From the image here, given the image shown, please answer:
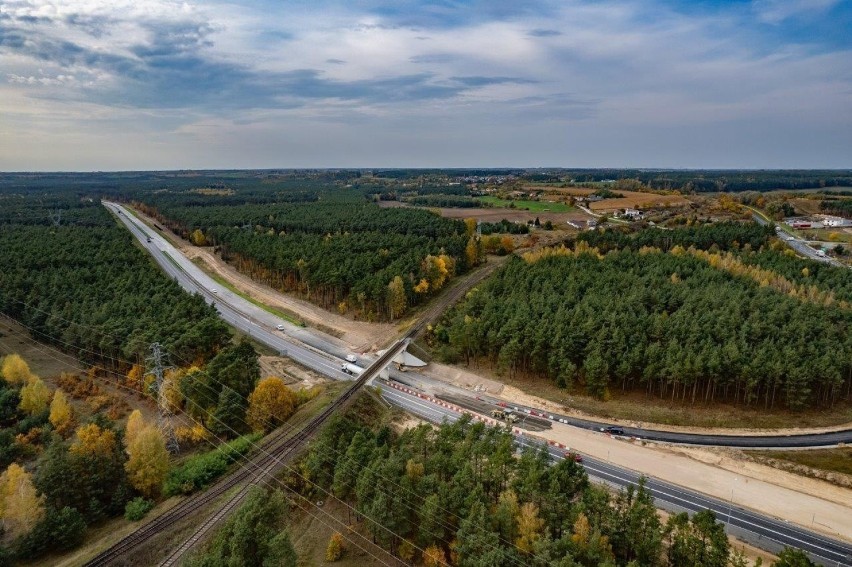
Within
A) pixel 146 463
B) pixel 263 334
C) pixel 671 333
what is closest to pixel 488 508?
pixel 146 463

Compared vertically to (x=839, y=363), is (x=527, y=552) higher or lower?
lower

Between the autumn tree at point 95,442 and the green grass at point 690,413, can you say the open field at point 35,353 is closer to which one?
the autumn tree at point 95,442

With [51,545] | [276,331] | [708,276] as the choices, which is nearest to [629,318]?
[708,276]

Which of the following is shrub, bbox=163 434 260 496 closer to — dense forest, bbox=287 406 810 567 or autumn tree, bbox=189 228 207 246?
dense forest, bbox=287 406 810 567

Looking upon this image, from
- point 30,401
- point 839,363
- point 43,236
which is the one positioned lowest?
point 30,401

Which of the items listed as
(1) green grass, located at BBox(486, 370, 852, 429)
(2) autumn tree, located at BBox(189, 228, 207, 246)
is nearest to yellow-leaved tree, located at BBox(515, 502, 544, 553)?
(1) green grass, located at BBox(486, 370, 852, 429)

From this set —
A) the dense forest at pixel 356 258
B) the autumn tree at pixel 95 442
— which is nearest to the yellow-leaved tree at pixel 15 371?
the autumn tree at pixel 95 442

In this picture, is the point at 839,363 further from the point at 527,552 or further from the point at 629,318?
the point at 527,552
